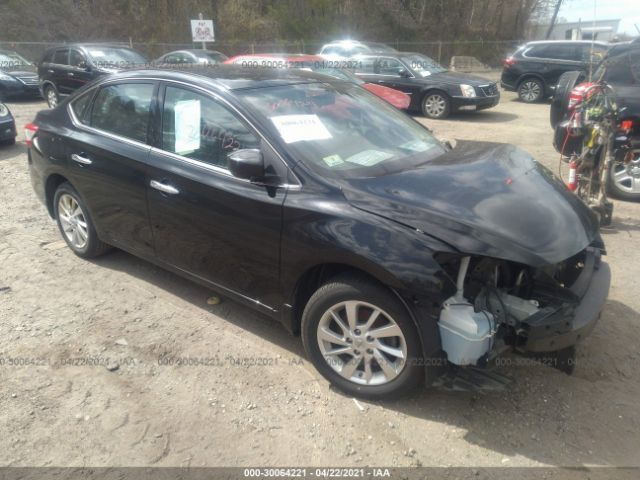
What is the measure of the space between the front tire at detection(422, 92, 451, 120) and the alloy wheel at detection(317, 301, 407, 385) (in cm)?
1032

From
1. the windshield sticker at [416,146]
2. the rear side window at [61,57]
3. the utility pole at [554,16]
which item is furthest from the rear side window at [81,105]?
the utility pole at [554,16]

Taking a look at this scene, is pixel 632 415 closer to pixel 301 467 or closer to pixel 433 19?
pixel 301 467

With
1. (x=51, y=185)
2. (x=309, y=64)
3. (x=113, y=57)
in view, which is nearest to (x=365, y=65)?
(x=309, y=64)

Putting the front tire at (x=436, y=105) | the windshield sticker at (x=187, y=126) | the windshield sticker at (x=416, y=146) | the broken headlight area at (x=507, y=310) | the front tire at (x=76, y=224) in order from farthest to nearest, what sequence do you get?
the front tire at (x=436, y=105) → the front tire at (x=76, y=224) → the windshield sticker at (x=416, y=146) → the windshield sticker at (x=187, y=126) → the broken headlight area at (x=507, y=310)

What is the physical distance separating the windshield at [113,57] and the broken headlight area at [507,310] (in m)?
12.5

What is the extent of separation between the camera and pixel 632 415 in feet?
9.14

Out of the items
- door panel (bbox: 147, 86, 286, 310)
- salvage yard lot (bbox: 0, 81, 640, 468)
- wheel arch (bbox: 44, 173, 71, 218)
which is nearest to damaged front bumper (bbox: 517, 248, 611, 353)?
salvage yard lot (bbox: 0, 81, 640, 468)

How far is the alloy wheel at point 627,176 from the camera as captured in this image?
6059 mm

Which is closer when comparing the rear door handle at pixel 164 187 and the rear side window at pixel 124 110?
the rear door handle at pixel 164 187

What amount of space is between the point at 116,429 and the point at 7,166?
672cm

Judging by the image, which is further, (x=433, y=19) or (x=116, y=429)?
(x=433, y=19)

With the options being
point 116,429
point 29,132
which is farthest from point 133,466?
point 29,132

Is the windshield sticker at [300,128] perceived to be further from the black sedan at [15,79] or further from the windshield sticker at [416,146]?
the black sedan at [15,79]

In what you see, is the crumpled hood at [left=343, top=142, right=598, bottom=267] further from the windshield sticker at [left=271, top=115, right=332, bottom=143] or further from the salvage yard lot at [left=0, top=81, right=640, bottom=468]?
the salvage yard lot at [left=0, top=81, right=640, bottom=468]
